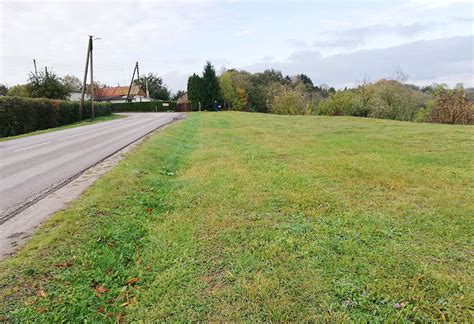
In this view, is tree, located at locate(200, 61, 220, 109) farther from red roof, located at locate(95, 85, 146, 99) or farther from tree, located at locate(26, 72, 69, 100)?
red roof, located at locate(95, 85, 146, 99)

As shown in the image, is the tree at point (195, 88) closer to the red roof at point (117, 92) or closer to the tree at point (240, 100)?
the tree at point (240, 100)

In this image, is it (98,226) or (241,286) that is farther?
(98,226)

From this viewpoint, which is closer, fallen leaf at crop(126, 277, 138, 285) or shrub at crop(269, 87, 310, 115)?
fallen leaf at crop(126, 277, 138, 285)

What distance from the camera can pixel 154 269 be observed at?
10.9ft

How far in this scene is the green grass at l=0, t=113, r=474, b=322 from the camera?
2.70 metres

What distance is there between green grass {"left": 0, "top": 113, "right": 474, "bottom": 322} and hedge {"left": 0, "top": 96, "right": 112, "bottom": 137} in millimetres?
17923

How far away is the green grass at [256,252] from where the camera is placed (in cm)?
270

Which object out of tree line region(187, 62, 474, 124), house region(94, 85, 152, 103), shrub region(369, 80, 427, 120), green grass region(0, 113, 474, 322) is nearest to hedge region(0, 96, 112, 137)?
green grass region(0, 113, 474, 322)

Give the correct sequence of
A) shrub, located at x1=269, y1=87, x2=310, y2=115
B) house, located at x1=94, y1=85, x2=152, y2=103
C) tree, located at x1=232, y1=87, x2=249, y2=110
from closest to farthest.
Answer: shrub, located at x1=269, y1=87, x2=310, y2=115 < tree, located at x1=232, y1=87, x2=249, y2=110 < house, located at x1=94, y1=85, x2=152, y2=103

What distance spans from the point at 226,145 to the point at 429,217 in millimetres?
8159

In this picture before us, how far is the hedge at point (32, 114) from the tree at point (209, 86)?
25123 mm

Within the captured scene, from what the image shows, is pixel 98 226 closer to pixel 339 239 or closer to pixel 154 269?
pixel 154 269

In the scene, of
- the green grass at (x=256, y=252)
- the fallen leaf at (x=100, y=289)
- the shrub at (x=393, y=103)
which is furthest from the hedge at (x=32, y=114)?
the shrub at (x=393, y=103)

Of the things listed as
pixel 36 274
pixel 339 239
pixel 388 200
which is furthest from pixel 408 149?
pixel 36 274
